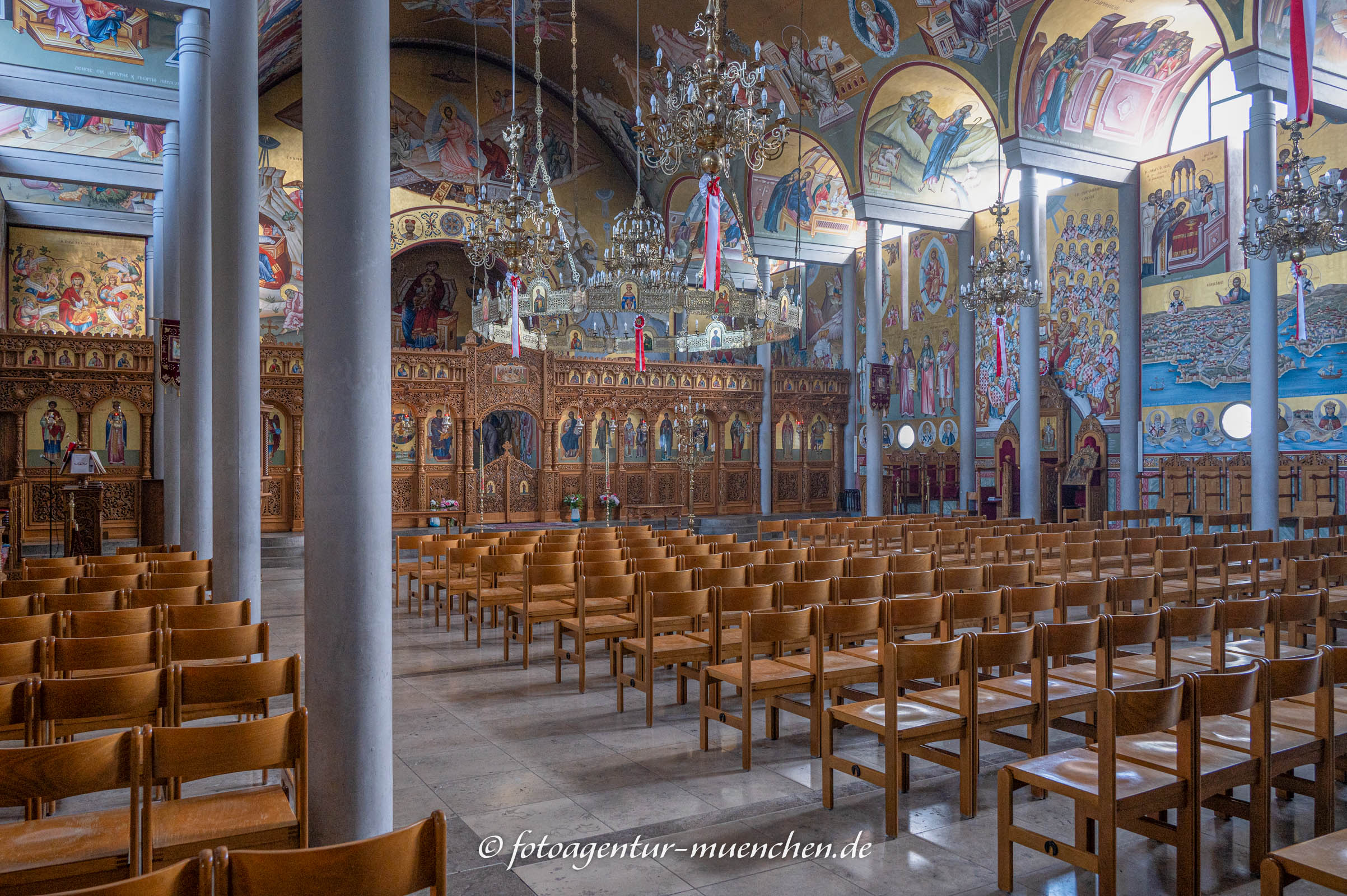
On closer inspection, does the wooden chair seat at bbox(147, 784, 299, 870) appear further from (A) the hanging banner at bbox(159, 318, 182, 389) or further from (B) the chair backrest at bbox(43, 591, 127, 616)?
(A) the hanging banner at bbox(159, 318, 182, 389)

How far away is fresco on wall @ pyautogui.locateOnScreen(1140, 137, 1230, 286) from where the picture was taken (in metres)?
17.3

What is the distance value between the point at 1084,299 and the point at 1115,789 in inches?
742

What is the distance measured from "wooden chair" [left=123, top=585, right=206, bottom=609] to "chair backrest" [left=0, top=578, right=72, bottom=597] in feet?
3.18

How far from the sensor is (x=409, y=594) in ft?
33.5

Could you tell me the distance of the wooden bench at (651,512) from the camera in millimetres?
19956

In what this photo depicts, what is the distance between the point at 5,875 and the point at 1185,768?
3.85m

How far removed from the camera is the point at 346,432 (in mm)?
3426

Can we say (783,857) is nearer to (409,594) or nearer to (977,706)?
(977,706)

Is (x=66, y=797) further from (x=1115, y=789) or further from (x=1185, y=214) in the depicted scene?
(x=1185, y=214)

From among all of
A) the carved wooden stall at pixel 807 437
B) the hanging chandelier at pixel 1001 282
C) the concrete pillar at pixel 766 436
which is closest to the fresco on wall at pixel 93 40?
the hanging chandelier at pixel 1001 282

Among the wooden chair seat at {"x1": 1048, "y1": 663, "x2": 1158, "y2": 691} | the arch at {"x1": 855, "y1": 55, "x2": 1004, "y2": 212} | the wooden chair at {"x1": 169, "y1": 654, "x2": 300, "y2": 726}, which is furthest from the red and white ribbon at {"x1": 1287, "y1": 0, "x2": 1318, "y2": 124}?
the arch at {"x1": 855, "y1": 55, "x2": 1004, "y2": 212}

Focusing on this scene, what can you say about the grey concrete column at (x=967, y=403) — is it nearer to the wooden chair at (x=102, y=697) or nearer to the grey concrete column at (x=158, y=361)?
the grey concrete column at (x=158, y=361)

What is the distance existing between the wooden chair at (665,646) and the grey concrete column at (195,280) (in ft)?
20.1

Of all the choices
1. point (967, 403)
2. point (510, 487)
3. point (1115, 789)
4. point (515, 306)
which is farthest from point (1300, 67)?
point (510, 487)
